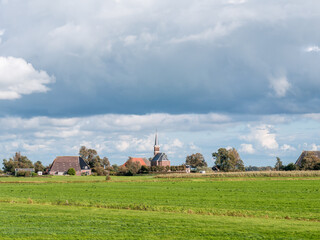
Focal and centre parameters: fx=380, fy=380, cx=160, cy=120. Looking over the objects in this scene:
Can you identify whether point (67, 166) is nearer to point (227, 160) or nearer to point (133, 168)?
point (133, 168)

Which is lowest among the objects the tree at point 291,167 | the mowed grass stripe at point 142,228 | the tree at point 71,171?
the mowed grass stripe at point 142,228

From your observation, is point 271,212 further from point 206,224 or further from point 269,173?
point 269,173

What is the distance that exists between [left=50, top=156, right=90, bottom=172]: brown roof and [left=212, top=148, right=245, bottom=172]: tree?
61014 millimetres

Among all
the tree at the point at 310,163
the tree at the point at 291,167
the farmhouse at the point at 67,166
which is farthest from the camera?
the farmhouse at the point at 67,166

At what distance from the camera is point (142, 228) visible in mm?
20000

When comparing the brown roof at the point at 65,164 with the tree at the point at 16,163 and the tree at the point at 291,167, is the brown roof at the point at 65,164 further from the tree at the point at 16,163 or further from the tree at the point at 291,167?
the tree at the point at 291,167

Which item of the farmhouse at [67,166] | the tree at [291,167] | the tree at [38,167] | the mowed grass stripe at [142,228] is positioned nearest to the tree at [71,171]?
the farmhouse at [67,166]

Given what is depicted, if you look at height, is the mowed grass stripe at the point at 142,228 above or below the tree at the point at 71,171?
below

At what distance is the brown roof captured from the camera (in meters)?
167

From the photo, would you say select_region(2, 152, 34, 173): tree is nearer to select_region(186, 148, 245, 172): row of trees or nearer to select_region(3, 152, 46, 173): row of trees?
select_region(3, 152, 46, 173): row of trees

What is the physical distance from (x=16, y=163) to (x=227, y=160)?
9187 cm

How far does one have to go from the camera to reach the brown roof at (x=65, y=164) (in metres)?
167

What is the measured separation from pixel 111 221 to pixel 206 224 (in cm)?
562

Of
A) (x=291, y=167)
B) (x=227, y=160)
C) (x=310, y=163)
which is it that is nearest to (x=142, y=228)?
(x=310, y=163)
